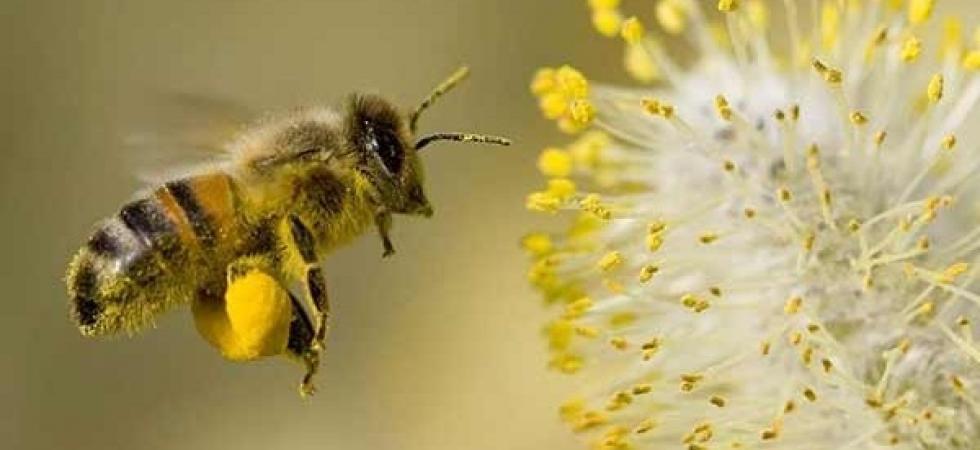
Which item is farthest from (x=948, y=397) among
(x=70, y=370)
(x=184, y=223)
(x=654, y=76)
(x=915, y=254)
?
(x=70, y=370)

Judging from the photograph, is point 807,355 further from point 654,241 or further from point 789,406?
point 654,241

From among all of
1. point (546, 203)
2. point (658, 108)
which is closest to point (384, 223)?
point (546, 203)

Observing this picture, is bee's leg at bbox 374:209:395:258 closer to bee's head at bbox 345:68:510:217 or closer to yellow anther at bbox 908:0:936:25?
bee's head at bbox 345:68:510:217

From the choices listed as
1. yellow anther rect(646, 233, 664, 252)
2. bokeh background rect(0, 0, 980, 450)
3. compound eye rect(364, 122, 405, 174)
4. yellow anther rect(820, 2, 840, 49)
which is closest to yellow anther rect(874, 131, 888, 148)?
yellow anther rect(820, 2, 840, 49)

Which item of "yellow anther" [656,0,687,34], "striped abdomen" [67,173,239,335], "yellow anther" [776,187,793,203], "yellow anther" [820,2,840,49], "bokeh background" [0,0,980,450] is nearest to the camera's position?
"striped abdomen" [67,173,239,335]

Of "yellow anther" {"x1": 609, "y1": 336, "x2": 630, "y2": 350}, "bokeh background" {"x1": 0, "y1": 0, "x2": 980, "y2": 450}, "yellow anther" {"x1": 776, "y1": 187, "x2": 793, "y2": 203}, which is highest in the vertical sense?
"bokeh background" {"x1": 0, "y1": 0, "x2": 980, "y2": 450}

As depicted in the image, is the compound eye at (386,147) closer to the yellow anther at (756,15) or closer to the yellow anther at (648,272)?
the yellow anther at (648,272)
